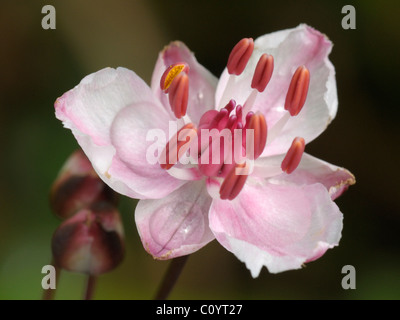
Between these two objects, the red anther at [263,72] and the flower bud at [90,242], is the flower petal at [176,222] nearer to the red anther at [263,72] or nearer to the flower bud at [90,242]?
the flower bud at [90,242]

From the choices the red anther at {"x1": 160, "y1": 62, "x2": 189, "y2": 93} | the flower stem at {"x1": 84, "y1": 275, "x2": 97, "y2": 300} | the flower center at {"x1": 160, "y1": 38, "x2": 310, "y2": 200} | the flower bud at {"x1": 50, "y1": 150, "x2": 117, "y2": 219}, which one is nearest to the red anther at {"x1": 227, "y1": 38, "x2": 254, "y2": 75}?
the flower center at {"x1": 160, "y1": 38, "x2": 310, "y2": 200}

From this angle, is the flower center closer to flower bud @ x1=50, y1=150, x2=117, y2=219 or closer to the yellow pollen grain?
the yellow pollen grain

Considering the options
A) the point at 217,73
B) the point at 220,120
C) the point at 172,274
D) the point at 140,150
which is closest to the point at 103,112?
the point at 140,150

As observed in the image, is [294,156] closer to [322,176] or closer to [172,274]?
[322,176]

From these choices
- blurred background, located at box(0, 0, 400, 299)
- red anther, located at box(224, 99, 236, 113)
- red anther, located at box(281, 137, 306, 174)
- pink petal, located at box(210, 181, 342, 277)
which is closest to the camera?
pink petal, located at box(210, 181, 342, 277)

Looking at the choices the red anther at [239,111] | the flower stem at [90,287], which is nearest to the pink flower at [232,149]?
the red anther at [239,111]

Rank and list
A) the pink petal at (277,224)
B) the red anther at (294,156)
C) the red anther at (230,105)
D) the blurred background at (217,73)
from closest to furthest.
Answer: the pink petal at (277,224)
the red anther at (294,156)
the red anther at (230,105)
the blurred background at (217,73)
